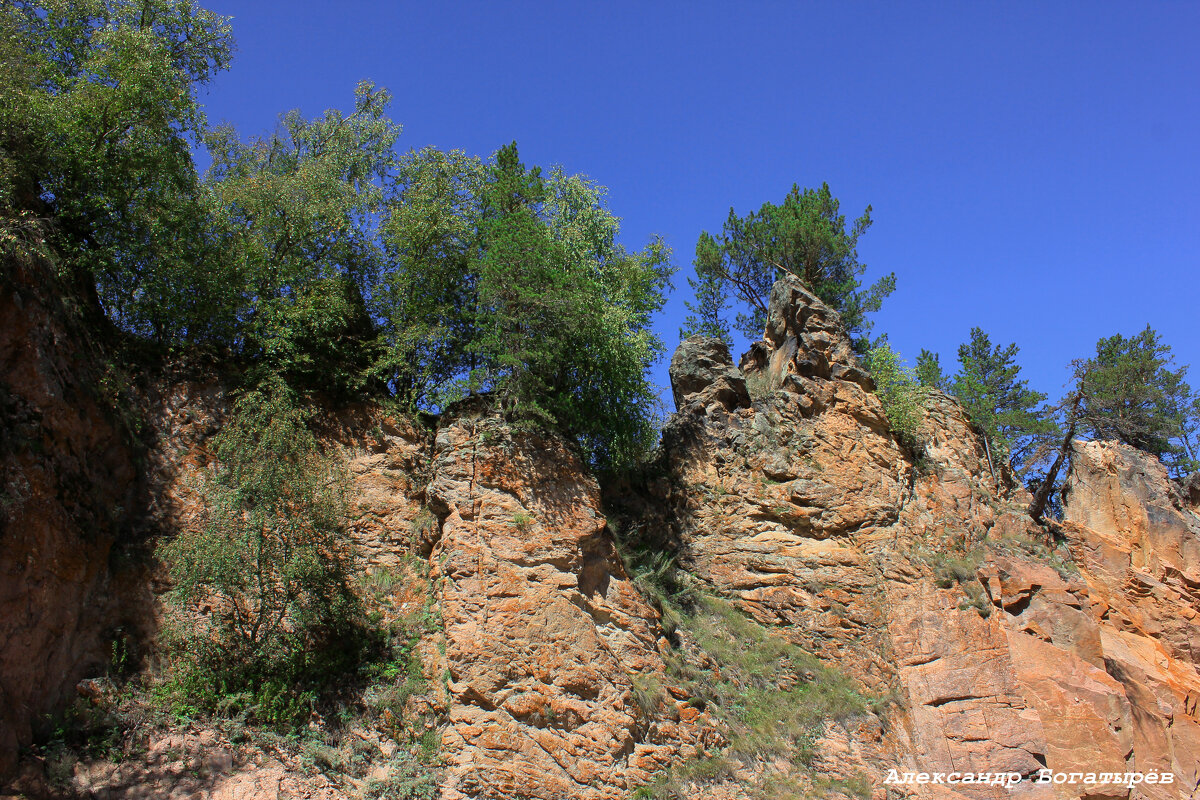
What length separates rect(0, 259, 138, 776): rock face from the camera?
28.6ft

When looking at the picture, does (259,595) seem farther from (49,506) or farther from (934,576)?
(934,576)

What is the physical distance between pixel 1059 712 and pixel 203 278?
19.4 m

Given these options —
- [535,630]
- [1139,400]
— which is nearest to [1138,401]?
[1139,400]

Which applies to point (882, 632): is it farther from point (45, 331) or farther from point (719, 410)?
point (45, 331)

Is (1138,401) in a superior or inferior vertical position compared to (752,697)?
superior

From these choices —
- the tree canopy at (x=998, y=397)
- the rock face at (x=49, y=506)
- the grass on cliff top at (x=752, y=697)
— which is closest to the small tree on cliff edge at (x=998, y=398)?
the tree canopy at (x=998, y=397)

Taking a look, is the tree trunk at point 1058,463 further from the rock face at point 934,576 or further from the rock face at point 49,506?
the rock face at point 49,506

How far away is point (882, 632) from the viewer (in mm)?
14750

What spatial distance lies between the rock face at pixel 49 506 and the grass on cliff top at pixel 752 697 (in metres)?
8.76

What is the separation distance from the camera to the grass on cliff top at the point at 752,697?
1208 cm

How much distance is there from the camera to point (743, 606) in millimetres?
15953

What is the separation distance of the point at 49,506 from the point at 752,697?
12582mm

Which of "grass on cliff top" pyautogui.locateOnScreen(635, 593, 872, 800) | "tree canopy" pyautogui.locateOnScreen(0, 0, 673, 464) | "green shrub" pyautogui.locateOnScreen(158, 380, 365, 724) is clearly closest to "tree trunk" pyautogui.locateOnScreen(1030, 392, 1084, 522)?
"grass on cliff top" pyautogui.locateOnScreen(635, 593, 872, 800)

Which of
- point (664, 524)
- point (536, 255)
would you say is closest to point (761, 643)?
point (664, 524)
